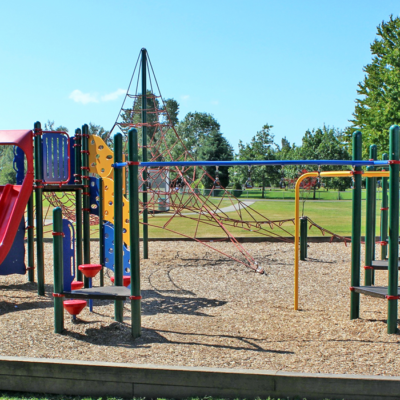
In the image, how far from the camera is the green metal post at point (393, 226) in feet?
16.1

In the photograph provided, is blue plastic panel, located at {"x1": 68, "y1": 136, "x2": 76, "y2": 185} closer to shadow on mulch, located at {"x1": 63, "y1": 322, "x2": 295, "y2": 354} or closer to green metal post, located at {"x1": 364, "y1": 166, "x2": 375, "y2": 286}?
shadow on mulch, located at {"x1": 63, "y1": 322, "x2": 295, "y2": 354}

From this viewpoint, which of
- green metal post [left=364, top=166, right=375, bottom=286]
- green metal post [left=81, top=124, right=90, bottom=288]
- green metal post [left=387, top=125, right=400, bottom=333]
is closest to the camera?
green metal post [left=387, top=125, right=400, bottom=333]

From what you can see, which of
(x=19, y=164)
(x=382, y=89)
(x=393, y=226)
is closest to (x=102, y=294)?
(x=393, y=226)

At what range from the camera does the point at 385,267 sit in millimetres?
6203

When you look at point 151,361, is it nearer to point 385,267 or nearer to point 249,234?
point 385,267

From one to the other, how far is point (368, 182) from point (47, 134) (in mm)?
5056

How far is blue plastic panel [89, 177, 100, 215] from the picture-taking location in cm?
711

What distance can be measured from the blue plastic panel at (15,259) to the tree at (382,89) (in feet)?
73.9

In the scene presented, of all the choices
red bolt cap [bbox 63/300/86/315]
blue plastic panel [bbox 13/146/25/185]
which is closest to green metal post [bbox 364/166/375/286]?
red bolt cap [bbox 63/300/86/315]

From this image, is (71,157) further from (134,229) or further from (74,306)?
(134,229)

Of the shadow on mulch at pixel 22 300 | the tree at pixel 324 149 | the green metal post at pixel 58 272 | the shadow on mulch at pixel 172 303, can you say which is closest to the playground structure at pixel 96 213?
the green metal post at pixel 58 272

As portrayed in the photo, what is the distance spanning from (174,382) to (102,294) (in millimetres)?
1663

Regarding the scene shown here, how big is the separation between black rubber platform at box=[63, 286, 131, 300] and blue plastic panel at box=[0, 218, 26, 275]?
281cm

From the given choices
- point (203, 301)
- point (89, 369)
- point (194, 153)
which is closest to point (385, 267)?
point (203, 301)
